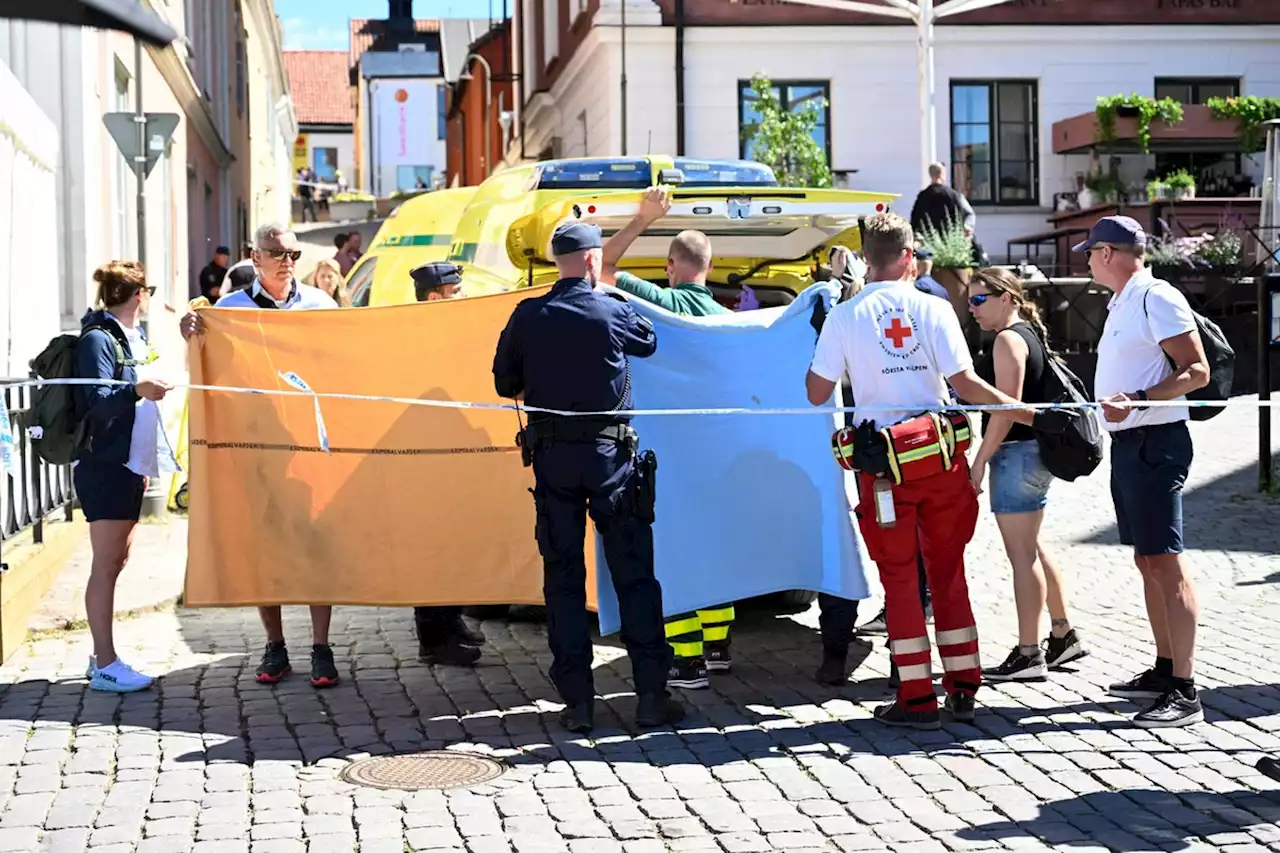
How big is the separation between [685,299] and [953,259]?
37.1ft

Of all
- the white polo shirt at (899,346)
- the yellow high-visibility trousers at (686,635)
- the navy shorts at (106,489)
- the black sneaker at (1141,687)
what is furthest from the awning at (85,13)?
the black sneaker at (1141,687)

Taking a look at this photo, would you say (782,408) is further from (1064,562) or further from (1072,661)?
(1064,562)

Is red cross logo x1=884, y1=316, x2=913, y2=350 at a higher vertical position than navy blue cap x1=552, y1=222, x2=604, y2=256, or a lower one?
lower

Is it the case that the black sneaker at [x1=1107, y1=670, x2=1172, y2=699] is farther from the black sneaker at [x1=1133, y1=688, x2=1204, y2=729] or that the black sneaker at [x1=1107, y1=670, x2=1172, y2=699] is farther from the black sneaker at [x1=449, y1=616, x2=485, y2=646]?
the black sneaker at [x1=449, y1=616, x2=485, y2=646]

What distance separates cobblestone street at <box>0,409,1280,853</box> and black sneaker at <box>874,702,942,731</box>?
0.06m

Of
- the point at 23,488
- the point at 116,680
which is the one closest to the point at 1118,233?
the point at 116,680

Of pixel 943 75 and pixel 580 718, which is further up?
pixel 943 75

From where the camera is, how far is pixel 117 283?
24.7ft

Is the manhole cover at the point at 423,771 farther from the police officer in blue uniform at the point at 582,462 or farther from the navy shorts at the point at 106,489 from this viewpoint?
the navy shorts at the point at 106,489

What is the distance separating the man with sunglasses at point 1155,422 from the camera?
21.2 ft

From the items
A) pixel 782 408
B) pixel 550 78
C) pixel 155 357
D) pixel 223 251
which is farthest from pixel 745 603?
pixel 550 78

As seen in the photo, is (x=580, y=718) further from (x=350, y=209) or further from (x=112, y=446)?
(x=350, y=209)

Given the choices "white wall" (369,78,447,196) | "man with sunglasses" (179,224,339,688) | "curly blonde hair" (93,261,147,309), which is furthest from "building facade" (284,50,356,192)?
"curly blonde hair" (93,261,147,309)

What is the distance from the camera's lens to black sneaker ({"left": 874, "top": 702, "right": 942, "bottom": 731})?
6.49m
